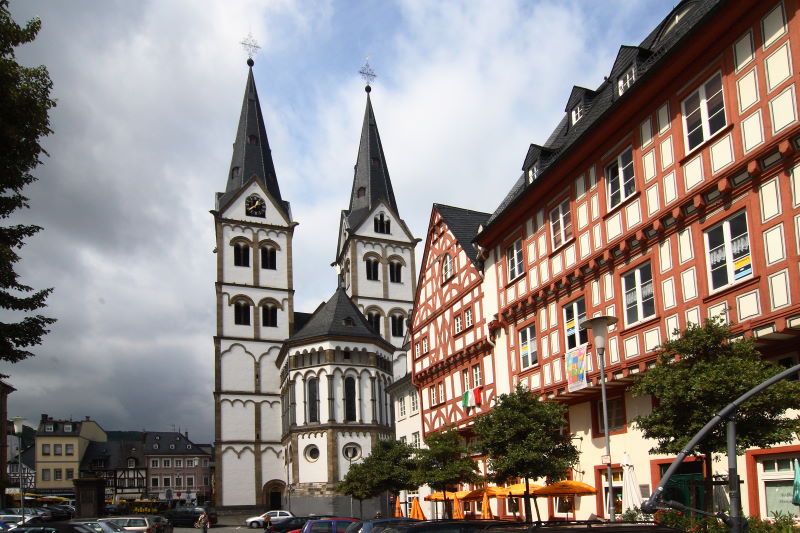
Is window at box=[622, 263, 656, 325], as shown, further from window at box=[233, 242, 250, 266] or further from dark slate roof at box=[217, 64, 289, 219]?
dark slate roof at box=[217, 64, 289, 219]

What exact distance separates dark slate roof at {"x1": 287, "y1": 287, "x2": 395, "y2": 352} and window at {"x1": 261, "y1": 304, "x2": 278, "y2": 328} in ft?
22.4

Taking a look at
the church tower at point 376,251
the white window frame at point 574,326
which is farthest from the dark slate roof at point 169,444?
the white window frame at point 574,326

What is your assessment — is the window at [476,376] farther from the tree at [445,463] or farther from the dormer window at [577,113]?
the dormer window at [577,113]

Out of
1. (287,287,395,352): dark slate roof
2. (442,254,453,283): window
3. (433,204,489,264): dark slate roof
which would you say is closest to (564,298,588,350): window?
(433,204,489,264): dark slate roof

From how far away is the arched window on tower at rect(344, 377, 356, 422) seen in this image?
66000 mm

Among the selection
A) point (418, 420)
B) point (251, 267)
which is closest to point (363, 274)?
point (251, 267)

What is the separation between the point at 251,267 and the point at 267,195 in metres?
7.74

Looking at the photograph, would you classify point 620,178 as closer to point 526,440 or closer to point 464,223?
point 526,440

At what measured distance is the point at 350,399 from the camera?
6650cm

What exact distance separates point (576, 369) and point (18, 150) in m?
15.1

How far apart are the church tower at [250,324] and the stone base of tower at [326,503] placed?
7877mm

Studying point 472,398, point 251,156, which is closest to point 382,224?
point 251,156

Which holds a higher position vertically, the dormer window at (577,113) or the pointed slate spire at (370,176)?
the pointed slate spire at (370,176)

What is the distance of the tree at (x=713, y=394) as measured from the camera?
14.1m
